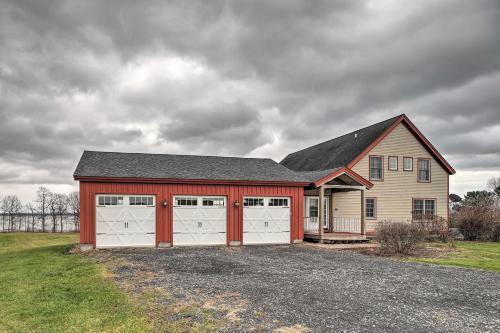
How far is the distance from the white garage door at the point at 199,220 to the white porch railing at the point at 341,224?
5.70 metres

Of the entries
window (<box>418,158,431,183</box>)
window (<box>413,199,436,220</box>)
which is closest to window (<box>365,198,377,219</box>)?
window (<box>413,199,436,220</box>)

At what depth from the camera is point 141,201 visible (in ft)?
55.8

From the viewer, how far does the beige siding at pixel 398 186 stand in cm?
2320

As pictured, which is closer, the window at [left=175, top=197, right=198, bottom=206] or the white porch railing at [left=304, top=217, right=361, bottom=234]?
the window at [left=175, top=197, right=198, bottom=206]

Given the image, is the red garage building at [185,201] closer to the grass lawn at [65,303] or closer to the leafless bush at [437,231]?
the leafless bush at [437,231]

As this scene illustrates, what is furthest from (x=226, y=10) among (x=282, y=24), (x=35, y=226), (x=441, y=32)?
(x=35, y=226)

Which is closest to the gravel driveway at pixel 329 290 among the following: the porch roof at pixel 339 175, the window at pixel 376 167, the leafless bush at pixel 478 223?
the porch roof at pixel 339 175

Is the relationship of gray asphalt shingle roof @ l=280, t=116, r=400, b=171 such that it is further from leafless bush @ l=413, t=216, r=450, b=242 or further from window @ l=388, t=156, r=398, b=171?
leafless bush @ l=413, t=216, r=450, b=242

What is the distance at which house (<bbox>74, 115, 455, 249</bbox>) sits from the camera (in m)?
16.6

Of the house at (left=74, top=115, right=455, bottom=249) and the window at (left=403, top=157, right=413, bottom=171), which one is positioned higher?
the window at (left=403, top=157, right=413, bottom=171)

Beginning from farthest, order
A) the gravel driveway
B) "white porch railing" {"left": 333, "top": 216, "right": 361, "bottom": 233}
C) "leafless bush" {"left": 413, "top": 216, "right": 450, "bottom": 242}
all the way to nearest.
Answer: "white porch railing" {"left": 333, "top": 216, "right": 361, "bottom": 233} < "leafless bush" {"left": 413, "top": 216, "right": 450, "bottom": 242} < the gravel driveway

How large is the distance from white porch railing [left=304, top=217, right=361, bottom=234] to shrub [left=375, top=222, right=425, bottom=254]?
5864mm

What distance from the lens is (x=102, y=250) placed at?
15.9 metres

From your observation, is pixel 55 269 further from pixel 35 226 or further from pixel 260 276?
pixel 35 226
